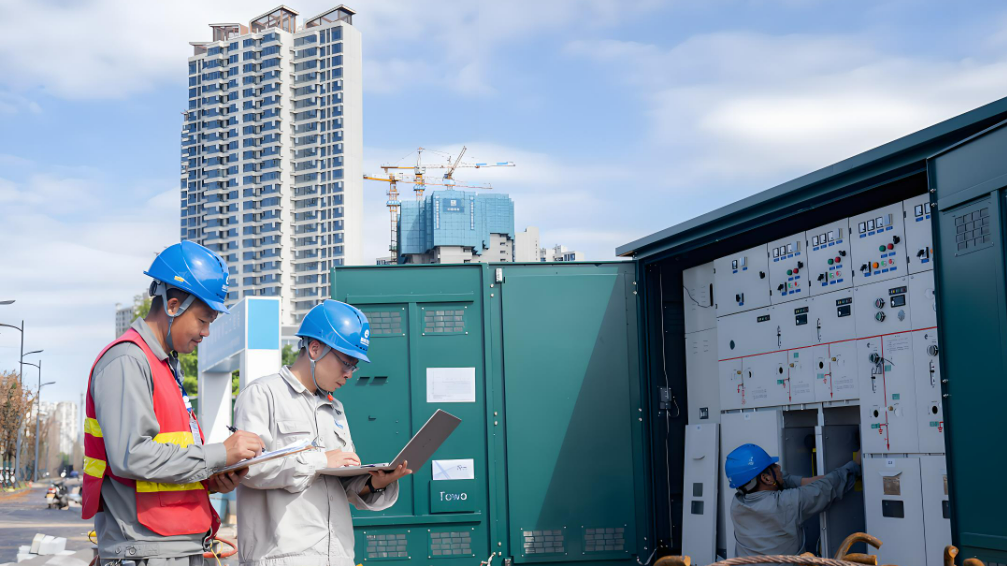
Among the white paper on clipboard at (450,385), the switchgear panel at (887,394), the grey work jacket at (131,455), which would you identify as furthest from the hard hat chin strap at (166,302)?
the switchgear panel at (887,394)

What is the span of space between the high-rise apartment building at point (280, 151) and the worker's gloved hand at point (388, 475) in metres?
97.5

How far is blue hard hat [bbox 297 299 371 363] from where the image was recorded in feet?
12.5

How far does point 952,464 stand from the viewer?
189 inches

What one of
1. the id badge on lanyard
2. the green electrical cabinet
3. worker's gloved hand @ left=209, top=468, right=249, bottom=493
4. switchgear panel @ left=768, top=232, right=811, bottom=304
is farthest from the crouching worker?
switchgear panel @ left=768, top=232, right=811, bottom=304

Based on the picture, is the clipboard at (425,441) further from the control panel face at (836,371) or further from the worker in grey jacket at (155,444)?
the control panel face at (836,371)

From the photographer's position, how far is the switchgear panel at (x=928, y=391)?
5926mm

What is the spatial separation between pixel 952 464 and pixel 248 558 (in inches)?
142

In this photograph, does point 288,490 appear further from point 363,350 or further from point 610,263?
point 610,263

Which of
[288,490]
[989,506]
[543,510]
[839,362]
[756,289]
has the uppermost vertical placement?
[756,289]

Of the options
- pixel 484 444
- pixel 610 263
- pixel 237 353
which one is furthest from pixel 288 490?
pixel 237 353

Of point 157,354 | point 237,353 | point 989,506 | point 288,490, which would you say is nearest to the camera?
point 157,354

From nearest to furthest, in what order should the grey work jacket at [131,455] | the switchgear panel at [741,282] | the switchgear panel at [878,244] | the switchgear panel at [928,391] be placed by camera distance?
the grey work jacket at [131,455] < the switchgear panel at [928,391] < the switchgear panel at [878,244] < the switchgear panel at [741,282]

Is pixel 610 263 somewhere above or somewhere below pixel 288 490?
above

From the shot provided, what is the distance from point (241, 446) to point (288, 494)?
1.92ft
